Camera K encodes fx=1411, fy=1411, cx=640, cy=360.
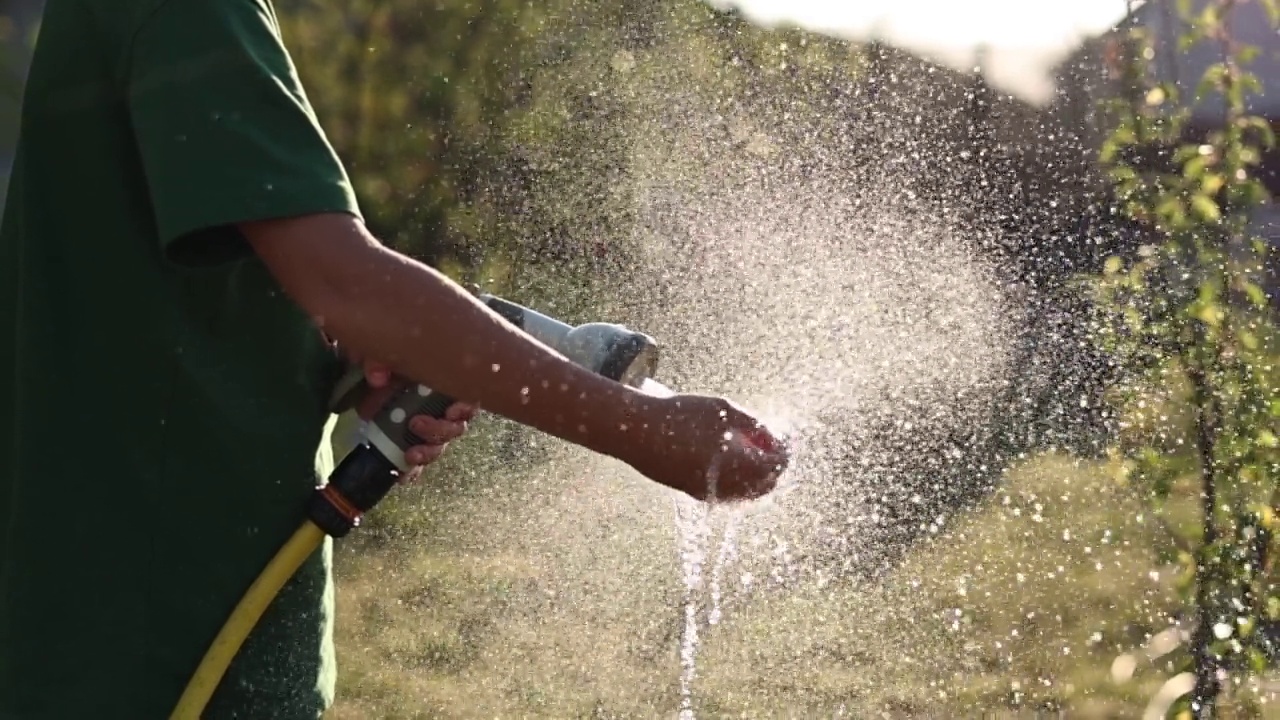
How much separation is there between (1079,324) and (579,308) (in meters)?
1.70

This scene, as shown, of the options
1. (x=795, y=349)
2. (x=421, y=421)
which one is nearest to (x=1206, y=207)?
(x=795, y=349)

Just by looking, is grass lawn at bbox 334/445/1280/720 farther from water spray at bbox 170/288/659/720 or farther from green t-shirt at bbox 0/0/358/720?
green t-shirt at bbox 0/0/358/720

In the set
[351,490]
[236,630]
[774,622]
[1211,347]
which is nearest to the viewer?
[236,630]

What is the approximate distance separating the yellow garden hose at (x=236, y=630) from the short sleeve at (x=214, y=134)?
0.96 feet

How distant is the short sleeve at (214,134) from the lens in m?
1.13

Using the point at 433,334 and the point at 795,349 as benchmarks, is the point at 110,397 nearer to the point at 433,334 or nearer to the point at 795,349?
the point at 433,334

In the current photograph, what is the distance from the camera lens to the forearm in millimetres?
1149

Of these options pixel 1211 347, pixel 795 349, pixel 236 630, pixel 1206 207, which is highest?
pixel 1206 207

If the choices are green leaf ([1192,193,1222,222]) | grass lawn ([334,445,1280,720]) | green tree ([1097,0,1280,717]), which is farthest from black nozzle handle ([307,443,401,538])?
green leaf ([1192,193,1222,222])

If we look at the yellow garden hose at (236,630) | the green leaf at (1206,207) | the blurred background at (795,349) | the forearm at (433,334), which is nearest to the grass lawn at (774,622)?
the blurred background at (795,349)

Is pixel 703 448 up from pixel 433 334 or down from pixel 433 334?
up

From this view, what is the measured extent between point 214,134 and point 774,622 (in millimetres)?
2730

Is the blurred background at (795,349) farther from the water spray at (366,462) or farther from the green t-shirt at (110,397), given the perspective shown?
the green t-shirt at (110,397)

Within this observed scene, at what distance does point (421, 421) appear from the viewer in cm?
146
